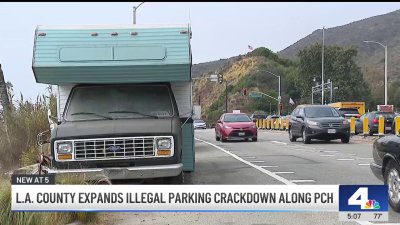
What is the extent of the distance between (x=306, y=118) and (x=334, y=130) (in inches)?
49.1

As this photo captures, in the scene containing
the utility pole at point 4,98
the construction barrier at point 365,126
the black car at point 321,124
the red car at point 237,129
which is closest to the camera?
the utility pole at point 4,98

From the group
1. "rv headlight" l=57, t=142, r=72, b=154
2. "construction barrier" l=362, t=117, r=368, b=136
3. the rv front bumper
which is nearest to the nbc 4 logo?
the rv front bumper

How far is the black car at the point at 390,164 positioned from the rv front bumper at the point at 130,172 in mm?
3006

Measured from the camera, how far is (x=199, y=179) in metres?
10.9

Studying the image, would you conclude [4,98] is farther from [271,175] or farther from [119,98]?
[271,175]

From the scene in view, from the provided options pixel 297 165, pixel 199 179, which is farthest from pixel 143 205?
pixel 297 165

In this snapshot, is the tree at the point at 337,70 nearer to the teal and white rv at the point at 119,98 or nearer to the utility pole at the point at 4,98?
the utility pole at the point at 4,98

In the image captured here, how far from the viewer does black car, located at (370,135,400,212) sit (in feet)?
23.5

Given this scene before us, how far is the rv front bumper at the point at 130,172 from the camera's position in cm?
791

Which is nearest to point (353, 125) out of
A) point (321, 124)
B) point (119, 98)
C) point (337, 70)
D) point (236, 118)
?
point (236, 118)

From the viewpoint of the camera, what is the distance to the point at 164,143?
26.8 feet

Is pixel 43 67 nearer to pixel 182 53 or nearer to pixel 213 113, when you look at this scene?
pixel 182 53

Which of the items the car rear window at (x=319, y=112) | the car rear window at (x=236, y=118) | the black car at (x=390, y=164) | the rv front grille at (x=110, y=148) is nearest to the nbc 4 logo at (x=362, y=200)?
the black car at (x=390, y=164)

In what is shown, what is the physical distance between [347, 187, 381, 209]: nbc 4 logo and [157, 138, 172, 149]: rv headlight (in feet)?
12.7
